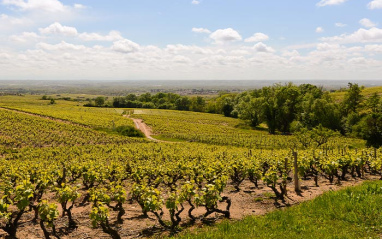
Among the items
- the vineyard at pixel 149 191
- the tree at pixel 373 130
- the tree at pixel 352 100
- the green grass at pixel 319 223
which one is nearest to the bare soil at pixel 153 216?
the vineyard at pixel 149 191

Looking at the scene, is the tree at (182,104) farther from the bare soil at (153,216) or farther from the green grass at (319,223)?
the green grass at (319,223)

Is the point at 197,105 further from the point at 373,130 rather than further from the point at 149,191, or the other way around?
the point at 149,191

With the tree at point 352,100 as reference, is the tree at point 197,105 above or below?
below

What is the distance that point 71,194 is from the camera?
35.8 feet

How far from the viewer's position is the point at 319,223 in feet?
32.6

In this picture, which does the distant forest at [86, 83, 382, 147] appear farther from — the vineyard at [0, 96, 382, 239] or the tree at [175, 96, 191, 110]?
the tree at [175, 96, 191, 110]

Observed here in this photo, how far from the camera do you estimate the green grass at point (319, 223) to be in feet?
29.6

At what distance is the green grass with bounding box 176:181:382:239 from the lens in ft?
29.6

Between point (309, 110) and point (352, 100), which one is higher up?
point (352, 100)

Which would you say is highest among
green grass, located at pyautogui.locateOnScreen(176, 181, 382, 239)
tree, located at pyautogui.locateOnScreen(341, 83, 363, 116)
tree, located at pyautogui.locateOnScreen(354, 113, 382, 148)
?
tree, located at pyautogui.locateOnScreen(341, 83, 363, 116)

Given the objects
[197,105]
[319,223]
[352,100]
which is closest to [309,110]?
[352,100]

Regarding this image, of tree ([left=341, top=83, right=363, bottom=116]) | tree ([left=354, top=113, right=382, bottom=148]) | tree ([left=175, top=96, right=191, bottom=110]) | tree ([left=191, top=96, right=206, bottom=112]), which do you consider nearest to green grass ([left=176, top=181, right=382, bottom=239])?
tree ([left=354, top=113, right=382, bottom=148])

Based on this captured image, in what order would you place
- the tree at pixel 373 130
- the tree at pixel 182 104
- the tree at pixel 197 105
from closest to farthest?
1. the tree at pixel 373 130
2. the tree at pixel 197 105
3. the tree at pixel 182 104

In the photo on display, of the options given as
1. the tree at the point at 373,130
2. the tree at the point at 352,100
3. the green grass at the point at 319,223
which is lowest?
the tree at the point at 373,130
